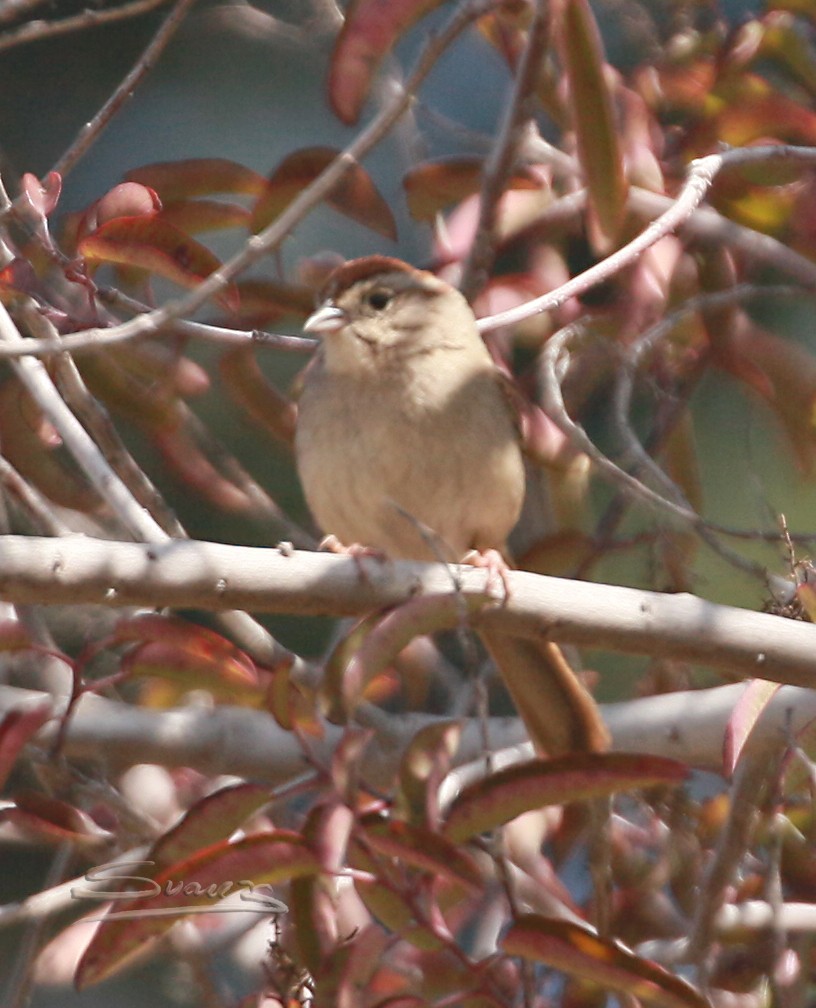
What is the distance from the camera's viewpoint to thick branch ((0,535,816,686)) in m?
2.50

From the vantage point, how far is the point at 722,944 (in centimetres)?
334

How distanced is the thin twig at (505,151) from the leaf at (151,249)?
0.90m

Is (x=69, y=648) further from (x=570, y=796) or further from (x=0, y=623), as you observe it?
(x=570, y=796)

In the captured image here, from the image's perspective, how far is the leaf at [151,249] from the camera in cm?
290

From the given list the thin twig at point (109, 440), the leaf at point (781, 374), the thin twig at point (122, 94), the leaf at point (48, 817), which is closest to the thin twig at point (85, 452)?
the thin twig at point (109, 440)

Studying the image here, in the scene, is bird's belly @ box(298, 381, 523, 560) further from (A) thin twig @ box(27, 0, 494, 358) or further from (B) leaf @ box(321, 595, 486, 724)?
(A) thin twig @ box(27, 0, 494, 358)

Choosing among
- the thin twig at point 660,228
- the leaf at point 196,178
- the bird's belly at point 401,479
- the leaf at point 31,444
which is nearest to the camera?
the thin twig at point 660,228

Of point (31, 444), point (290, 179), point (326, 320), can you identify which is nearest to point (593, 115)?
point (290, 179)

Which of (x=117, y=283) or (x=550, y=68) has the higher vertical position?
(x=550, y=68)

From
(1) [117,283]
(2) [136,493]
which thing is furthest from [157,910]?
(1) [117,283]

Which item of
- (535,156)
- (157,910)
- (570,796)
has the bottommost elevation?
(157,910)

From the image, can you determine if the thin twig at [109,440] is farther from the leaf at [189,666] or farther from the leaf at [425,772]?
the leaf at [425,772]

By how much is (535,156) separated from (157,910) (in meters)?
2.34

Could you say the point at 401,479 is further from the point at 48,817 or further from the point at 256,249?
the point at 256,249
